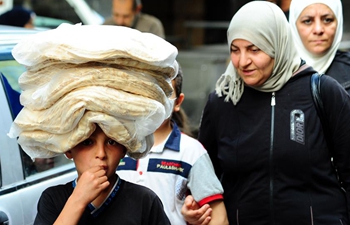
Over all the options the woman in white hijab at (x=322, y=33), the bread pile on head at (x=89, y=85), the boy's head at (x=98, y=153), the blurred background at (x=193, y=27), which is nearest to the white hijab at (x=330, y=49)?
the woman in white hijab at (x=322, y=33)

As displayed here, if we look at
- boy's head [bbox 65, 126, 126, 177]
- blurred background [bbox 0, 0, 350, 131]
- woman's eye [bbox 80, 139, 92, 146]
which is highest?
woman's eye [bbox 80, 139, 92, 146]

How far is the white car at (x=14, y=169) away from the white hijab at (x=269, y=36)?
112cm

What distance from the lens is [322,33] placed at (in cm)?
459

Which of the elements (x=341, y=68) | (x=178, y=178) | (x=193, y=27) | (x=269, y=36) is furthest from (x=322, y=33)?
(x=193, y=27)

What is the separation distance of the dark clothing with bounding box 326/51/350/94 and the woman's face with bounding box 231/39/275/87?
85cm

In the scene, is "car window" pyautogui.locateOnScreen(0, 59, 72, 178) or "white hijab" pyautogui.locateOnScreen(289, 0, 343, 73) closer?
"car window" pyautogui.locateOnScreen(0, 59, 72, 178)

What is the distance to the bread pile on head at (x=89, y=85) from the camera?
2.61 m

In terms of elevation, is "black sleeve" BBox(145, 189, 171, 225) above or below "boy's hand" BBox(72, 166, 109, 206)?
below

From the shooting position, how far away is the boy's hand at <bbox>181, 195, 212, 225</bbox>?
350 centimetres

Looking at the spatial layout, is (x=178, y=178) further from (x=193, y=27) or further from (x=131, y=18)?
(x=193, y=27)

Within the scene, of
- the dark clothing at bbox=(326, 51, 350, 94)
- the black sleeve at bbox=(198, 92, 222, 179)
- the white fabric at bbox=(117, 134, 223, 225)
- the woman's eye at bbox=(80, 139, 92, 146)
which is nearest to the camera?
the woman's eye at bbox=(80, 139, 92, 146)

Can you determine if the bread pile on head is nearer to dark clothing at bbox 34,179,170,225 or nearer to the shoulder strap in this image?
dark clothing at bbox 34,179,170,225

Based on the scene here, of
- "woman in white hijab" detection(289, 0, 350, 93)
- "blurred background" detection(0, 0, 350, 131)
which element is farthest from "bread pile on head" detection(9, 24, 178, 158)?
"blurred background" detection(0, 0, 350, 131)

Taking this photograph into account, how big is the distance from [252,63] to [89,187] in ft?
4.53
